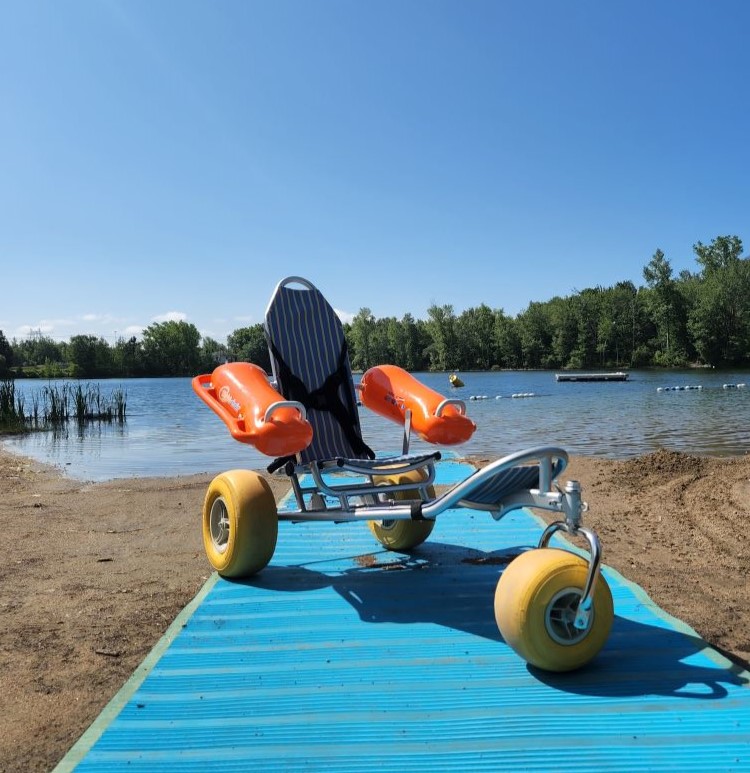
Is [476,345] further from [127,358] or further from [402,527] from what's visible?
[402,527]

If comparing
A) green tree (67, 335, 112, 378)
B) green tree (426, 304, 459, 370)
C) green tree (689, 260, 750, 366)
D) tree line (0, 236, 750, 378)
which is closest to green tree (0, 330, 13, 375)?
tree line (0, 236, 750, 378)

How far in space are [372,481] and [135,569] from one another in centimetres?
193

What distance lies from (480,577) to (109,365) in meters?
104

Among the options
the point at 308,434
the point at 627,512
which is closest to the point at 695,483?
the point at 627,512

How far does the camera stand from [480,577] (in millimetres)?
3984

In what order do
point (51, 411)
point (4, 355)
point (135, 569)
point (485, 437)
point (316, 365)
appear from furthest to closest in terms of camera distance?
1. point (4, 355)
2. point (51, 411)
3. point (485, 437)
4. point (316, 365)
5. point (135, 569)

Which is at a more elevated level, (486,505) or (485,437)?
(486,505)

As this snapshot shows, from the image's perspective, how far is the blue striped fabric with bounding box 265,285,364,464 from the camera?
4.72m

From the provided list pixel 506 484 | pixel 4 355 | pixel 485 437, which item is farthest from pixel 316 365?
pixel 4 355

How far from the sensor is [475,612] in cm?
340

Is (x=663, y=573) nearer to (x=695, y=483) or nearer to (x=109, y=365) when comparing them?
(x=695, y=483)

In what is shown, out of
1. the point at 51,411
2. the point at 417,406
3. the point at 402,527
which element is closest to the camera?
→ the point at 417,406

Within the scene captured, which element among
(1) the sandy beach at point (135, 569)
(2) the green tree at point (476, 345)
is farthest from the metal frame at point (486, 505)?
(2) the green tree at point (476, 345)

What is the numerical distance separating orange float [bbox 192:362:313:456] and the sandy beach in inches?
45.1
